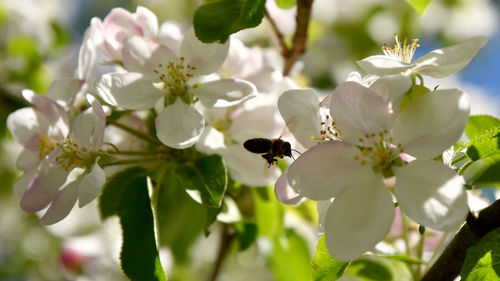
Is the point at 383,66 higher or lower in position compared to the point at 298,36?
higher

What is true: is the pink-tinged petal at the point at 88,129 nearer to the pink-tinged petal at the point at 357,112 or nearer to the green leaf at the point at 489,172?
the pink-tinged petal at the point at 357,112

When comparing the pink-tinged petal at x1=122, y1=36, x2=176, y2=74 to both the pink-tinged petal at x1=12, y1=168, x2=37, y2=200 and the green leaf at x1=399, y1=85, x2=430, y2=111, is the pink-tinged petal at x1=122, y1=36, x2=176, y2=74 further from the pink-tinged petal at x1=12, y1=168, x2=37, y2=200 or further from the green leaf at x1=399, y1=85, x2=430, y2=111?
the green leaf at x1=399, y1=85, x2=430, y2=111

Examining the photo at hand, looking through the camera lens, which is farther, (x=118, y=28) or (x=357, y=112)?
(x=118, y=28)

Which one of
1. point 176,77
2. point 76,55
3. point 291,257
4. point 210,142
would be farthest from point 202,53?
point 76,55

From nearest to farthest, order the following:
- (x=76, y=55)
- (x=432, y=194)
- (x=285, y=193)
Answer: (x=432, y=194) → (x=285, y=193) → (x=76, y=55)

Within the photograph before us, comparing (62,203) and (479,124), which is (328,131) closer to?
(479,124)

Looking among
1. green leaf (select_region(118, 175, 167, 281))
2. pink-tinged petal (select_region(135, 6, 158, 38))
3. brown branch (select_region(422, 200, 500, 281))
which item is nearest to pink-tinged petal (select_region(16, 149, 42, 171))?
green leaf (select_region(118, 175, 167, 281))

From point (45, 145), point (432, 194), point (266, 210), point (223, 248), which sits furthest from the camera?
point (223, 248)

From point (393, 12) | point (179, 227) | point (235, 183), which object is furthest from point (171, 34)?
point (393, 12)
